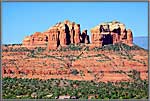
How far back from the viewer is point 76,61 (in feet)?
58.4

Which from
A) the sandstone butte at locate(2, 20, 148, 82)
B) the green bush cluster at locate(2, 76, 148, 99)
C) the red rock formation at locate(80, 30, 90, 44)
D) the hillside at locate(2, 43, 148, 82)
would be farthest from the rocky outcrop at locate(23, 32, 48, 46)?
the green bush cluster at locate(2, 76, 148, 99)

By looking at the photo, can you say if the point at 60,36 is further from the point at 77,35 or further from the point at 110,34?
the point at 110,34

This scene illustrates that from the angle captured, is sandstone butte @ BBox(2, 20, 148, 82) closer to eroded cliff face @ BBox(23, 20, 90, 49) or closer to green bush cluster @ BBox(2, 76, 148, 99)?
eroded cliff face @ BBox(23, 20, 90, 49)

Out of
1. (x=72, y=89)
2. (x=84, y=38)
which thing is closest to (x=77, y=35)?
(x=84, y=38)

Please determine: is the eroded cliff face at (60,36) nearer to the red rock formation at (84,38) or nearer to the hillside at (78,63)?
the red rock formation at (84,38)

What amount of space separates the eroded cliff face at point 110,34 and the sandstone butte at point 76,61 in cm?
5

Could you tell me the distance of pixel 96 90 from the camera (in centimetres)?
1534

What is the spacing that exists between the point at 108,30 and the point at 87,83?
182 inches

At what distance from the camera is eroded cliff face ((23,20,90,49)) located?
735 inches

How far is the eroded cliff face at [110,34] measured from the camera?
18359 millimetres

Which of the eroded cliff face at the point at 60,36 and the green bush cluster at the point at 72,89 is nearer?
the green bush cluster at the point at 72,89

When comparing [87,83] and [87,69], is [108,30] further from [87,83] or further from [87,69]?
[87,83]

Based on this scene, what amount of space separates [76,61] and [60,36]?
2.65 meters

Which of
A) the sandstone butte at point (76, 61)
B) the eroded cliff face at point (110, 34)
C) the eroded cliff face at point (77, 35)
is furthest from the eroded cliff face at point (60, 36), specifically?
the eroded cliff face at point (110, 34)
